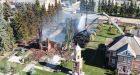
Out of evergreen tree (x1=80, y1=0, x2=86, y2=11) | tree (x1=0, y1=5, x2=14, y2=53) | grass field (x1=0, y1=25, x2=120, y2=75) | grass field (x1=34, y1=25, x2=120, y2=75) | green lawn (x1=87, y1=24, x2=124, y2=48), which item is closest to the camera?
grass field (x1=0, y1=25, x2=120, y2=75)

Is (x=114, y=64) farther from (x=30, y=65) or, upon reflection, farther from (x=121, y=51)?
(x=30, y=65)

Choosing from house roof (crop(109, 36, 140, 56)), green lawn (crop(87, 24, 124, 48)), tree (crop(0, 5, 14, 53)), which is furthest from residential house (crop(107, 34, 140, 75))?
tree (crop(0, 5, 14, 53))

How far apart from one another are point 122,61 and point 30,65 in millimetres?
12811

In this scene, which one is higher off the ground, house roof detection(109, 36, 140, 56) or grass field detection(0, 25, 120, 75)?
house roof detection(109, 36, 140, 56)

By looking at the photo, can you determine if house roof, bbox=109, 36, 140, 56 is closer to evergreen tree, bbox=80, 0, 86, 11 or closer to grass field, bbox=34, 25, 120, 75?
grass field, bbox=34, 25, 120, 75

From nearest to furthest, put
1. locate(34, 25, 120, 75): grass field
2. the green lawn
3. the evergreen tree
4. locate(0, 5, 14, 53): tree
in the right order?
1. locate(34, 25, 120, 75): grass field
2. locate(0, 5, 14, 53): tree
3. the green lawn
4. the evergreen tree

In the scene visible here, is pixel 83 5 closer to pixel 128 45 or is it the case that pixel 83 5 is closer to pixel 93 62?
pixel 93 62

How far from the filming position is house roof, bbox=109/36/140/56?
50.6m

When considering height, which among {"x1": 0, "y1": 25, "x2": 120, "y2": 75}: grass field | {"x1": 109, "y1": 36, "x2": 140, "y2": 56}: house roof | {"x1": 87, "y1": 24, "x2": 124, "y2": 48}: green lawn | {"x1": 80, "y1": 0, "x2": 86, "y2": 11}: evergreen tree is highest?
{"x1": 80, "y1": 0, "x2": 86, "y2": 11}: evergreen tree

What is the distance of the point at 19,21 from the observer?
2276 inches

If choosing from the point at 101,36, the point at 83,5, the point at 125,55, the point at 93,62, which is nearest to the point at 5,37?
the point at 93,62

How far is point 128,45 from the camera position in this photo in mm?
50344

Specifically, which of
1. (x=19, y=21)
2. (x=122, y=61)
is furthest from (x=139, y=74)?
(x=19, y=21)

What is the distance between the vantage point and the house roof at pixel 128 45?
166 feet
